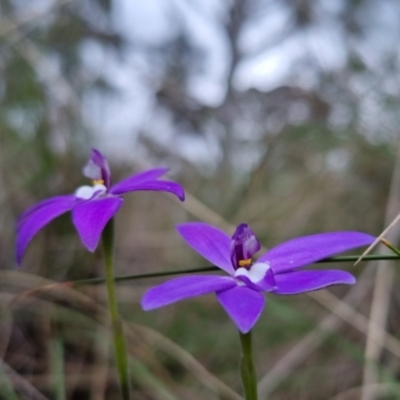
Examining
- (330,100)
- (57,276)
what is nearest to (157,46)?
(330,100)

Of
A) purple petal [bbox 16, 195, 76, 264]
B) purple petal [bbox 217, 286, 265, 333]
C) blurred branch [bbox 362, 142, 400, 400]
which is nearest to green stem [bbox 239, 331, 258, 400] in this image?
purple petal [bbox 217, 286, 265, 333]

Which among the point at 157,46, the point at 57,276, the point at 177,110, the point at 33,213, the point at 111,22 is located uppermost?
the point at 157,46

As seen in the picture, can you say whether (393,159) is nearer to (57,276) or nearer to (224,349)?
(224,349)

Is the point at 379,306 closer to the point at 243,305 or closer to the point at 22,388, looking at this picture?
the point at 22,388

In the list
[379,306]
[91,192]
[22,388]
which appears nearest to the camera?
[91,192]

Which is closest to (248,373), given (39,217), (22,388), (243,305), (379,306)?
(243,305)
